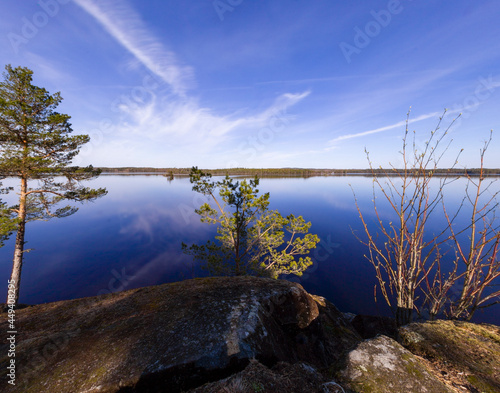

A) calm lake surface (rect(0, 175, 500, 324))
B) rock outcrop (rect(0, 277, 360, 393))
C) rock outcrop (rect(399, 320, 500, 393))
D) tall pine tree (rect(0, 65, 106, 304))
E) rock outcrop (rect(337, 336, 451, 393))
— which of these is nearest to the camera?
rock outcrop (rect(337, 336, 451, 393))

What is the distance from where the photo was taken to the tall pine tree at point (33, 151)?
10.3 metres

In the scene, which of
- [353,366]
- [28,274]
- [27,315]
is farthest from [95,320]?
[28,274]

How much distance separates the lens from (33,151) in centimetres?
1103

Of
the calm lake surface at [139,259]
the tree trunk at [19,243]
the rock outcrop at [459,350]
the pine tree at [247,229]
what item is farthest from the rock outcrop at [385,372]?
the tree trunk at [19,243]

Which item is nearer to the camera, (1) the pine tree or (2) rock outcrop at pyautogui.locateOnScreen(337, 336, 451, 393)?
(2) rock outcrop at pyautogui.locateOnScreen(337, 336, 451, 393)

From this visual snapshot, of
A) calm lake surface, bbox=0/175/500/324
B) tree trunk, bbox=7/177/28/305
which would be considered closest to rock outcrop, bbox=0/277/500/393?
tree trunk, bbox=7/177/28/305

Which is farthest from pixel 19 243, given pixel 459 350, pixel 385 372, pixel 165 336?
pixel 459 350

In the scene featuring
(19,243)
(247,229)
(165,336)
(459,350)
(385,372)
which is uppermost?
(385,372)

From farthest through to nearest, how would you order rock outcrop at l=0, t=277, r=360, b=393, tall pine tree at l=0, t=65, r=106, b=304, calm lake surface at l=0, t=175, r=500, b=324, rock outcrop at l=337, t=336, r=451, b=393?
calm lake surface at l=0, t=175, r=500, b=324 → tall pine tree at l=0, t=65, r=106, b=304 → rock outcrop at l=0, t=277, r=360, b=393 → rock outcrop at l=337, t=336, r=451, b=393

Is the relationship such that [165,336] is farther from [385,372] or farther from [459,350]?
[459,350]

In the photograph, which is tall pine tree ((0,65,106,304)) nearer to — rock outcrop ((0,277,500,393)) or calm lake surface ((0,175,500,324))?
calm lake surface ((0,175,500,324))

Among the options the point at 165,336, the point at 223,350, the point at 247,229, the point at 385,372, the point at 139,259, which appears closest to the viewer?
the point at 385,372

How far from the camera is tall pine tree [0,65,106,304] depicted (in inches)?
405

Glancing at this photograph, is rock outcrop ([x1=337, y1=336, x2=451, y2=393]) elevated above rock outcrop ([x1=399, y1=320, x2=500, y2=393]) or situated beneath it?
elevated above
